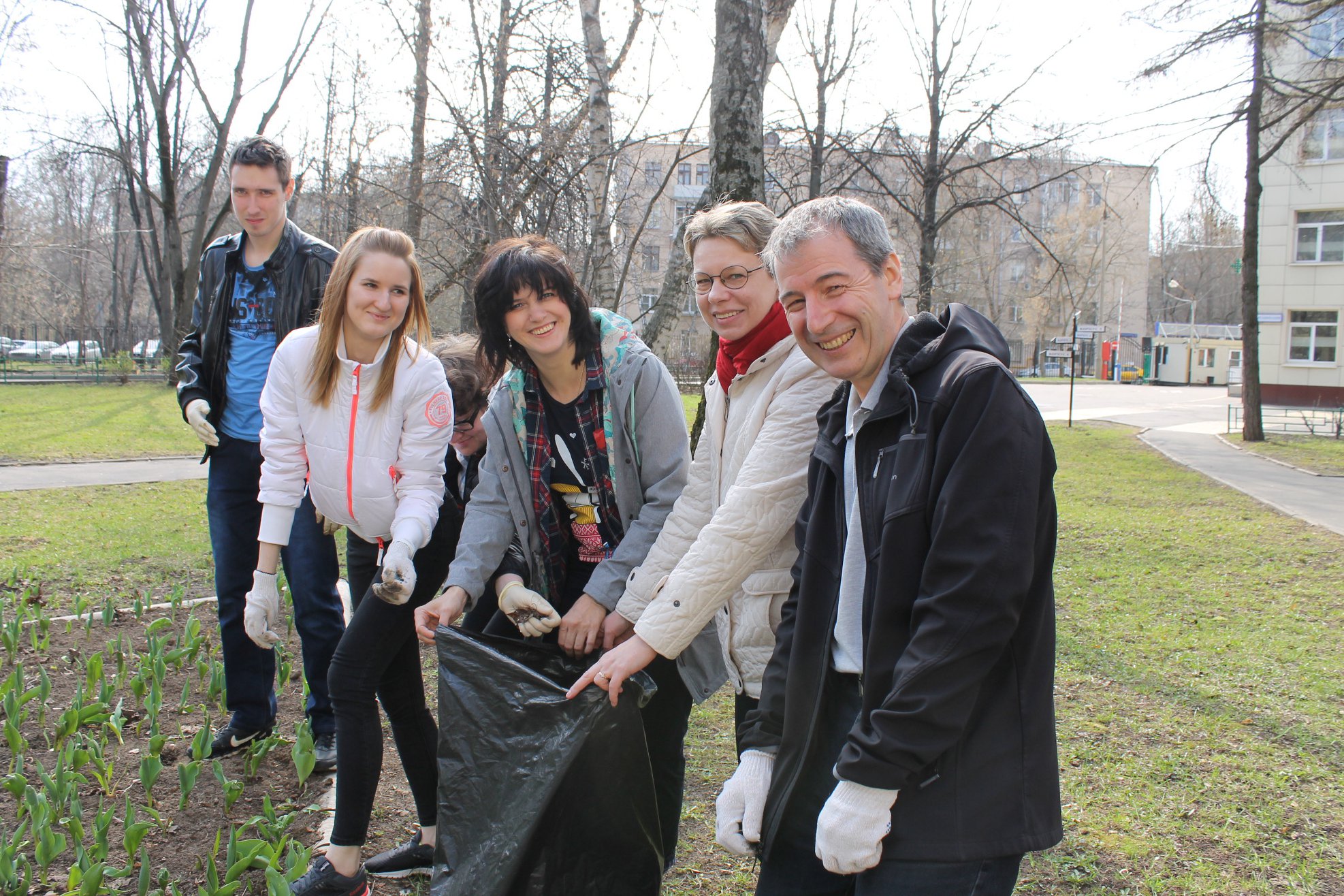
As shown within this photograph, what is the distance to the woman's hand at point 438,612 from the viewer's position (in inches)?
96.0

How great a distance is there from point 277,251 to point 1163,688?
4.39m

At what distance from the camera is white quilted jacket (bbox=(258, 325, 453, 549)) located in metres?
2.64

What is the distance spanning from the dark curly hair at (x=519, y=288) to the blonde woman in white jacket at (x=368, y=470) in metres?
0.26

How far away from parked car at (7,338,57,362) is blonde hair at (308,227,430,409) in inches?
2053

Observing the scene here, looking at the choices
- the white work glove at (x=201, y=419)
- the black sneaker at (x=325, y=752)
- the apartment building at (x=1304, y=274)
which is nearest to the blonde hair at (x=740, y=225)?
the white work glove at (x=201, y=419)

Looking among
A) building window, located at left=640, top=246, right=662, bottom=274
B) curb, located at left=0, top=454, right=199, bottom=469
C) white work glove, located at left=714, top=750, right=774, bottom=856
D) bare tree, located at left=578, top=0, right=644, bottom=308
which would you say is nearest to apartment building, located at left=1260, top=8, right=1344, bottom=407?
building window, located at left=640, top=246, right=662, bottom=274

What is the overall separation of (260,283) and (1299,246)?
33666 millimetres

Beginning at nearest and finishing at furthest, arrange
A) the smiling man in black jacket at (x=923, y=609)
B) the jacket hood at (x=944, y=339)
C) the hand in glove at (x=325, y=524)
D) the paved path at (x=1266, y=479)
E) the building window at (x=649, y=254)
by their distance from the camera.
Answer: the smiling man in black jacket at (x=923, y=609) < the jacket hood at (x=944, y=339) < the hand in glove at (x=325, y=524) < the paved path at (x=1266, y=479) < the building window at (x=649, y=254)

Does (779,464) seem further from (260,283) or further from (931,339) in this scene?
(260,283)

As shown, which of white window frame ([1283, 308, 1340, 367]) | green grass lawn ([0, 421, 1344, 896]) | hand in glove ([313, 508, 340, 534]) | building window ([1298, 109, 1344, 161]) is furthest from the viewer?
white window frame ([1283, 308, 1340, 367])

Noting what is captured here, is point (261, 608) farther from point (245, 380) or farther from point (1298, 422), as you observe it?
point (1298, 422)

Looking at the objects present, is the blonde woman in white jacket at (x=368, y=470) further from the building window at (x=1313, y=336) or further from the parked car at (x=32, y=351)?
the parked car at (x=32, y=351)

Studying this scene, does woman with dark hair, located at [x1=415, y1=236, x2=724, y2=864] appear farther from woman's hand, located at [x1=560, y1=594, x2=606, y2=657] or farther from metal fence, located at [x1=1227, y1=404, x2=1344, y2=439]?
metal fence, located at [x1=1227, y1=404, x2=1344, y2=439]

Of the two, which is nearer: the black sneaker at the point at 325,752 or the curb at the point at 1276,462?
the black sneaker at the point at 325,752
